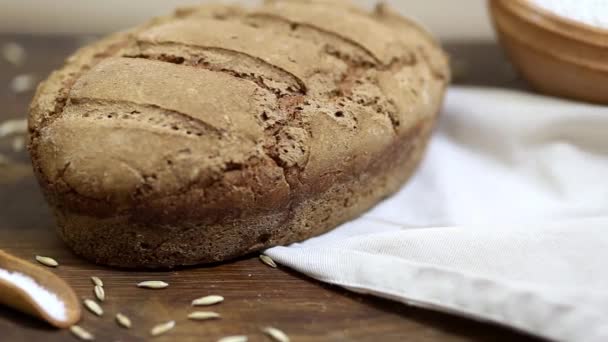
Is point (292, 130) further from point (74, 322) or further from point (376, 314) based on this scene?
point (74, 322)

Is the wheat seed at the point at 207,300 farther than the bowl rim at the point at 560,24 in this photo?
No

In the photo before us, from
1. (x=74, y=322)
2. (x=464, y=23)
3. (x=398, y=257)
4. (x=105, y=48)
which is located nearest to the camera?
(x=74, y=322)

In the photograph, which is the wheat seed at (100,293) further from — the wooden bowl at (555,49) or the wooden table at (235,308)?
the wooden bowl at (555,49)

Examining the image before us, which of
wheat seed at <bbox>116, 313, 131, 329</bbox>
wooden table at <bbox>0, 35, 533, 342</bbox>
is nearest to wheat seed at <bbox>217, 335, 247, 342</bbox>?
wooden table at <bbox>0, 35, 533, 342</bbox>

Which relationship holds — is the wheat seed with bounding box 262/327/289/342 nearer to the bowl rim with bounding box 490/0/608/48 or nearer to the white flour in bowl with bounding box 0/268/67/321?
the white flour in bowl with bounding box 0/268/67/321

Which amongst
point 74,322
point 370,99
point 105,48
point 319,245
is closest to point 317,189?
point 319,245

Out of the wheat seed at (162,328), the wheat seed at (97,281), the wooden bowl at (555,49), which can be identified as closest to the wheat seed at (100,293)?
the wheat seed at (97,281)
